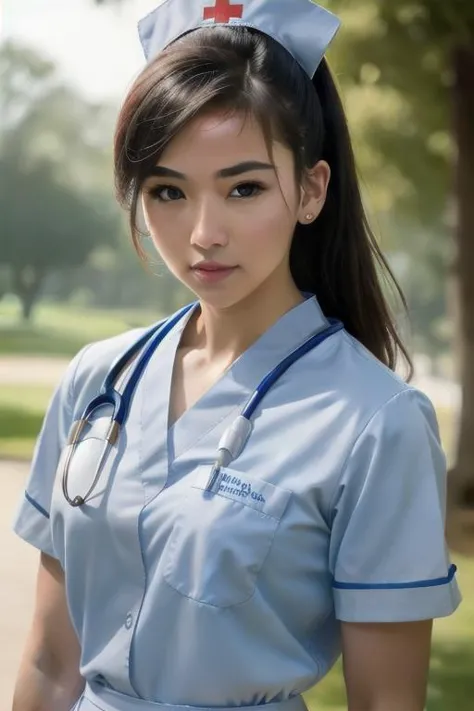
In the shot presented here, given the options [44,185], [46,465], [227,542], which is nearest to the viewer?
[227,542]

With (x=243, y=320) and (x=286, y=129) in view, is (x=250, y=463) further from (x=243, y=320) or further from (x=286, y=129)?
(x=286, y=129)

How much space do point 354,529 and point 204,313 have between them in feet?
0.93

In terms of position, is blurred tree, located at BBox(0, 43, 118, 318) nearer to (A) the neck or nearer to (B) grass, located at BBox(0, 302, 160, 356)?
(B) grass, located at BBox(0, 302, 160, 356)

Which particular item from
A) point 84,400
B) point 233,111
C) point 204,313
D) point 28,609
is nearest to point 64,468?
point 84,400

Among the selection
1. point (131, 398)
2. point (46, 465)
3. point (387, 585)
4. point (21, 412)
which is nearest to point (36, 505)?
point (46, 465)

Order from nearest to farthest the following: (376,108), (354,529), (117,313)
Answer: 1. (354,529)
2. (376,108)
3. (117,313)

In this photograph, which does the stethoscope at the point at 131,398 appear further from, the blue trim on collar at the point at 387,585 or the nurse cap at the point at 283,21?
the nurse cap at the point at 283,21

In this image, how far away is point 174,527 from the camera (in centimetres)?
95

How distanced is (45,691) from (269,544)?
0.34 meters

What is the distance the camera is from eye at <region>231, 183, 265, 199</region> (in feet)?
3.14

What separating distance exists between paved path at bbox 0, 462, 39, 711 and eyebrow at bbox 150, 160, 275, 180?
2.04m

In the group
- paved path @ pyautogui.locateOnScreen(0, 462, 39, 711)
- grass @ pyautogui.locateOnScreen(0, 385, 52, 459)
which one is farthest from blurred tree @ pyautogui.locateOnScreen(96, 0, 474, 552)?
grass @ pyautogui.locateOnScreen(0, 385, 52, 459)

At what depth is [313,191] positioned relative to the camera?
1.03 m

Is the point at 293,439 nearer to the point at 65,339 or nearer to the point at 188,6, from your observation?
the point at 188,6
